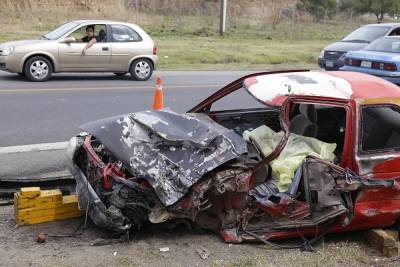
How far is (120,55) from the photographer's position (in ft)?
49.3

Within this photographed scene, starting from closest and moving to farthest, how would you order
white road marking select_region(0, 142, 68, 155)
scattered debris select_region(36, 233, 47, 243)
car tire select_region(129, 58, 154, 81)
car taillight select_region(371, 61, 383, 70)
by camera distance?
1. scattered debris select_region(36, 233, 47, 243)
2. white road marking select_region(0, 142, 68, 155)
3. car taillight select_region(371, 61, 383, 70)
4. car tire select_region(129, 58, 154, 81)

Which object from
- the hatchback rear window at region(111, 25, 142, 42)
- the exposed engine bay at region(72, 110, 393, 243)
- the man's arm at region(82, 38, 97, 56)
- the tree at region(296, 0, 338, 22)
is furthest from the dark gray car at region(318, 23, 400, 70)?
the tree at region(296, 0, 338, 22)

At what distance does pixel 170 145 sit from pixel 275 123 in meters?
1.66

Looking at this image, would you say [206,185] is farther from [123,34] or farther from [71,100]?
[123,34]

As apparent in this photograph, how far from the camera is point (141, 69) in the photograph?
15453 millimetres

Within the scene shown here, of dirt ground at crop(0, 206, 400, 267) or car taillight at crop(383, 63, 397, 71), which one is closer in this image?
dirt ground at crop(0, 206, 400, 267)

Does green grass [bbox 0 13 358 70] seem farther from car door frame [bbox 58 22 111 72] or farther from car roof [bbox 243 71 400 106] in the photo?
car roof [bbox 243 71 400 106]

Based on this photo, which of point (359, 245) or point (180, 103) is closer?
point (359, 245)

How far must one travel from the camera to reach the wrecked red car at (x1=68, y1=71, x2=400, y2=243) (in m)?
4.70

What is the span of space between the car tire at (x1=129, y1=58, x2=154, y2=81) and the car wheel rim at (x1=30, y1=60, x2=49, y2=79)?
2.29 metres

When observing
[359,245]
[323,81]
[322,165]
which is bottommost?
[359,245]

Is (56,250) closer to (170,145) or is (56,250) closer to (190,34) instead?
(170,145)

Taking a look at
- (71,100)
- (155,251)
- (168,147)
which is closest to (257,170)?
(168,147)

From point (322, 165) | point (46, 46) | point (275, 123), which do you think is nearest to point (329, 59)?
point (46, 46)
